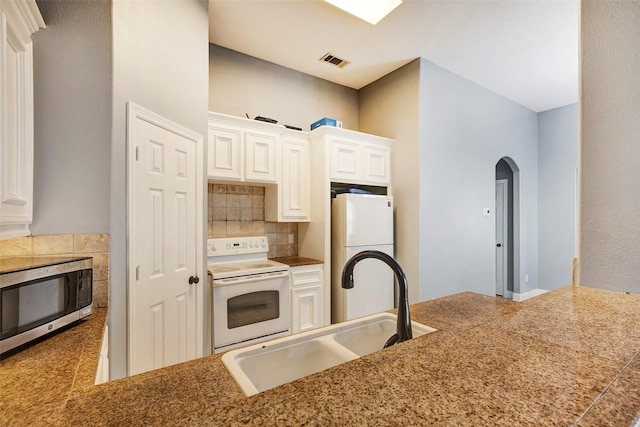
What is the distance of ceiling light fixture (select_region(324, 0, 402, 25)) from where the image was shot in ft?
7.51

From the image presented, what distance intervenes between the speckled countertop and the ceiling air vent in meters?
3.04

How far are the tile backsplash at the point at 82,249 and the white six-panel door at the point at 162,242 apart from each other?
0.13 m

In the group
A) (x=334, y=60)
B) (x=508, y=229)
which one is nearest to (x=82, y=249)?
(x=334, y=60)

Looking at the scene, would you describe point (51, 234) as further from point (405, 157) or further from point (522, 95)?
point (522, 95)

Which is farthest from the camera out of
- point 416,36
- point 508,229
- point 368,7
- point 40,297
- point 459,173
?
point 508,229

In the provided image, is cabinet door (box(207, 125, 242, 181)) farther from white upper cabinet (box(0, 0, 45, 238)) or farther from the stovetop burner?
white upper cabinet (box(0, 0, 45, 238))

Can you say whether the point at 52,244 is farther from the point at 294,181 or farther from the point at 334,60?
the point at 334,60

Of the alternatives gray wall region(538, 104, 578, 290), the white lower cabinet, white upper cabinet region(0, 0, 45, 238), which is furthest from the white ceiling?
the white lower cabinet

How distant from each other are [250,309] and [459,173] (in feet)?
9.42

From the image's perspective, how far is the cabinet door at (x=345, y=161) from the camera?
304cm

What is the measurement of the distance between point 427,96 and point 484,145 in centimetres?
128

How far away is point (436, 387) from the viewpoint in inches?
16.5

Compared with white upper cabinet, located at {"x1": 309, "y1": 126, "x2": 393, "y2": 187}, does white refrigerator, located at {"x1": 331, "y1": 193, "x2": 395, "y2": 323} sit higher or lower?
lower

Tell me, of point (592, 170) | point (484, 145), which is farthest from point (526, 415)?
point (484, 145)
